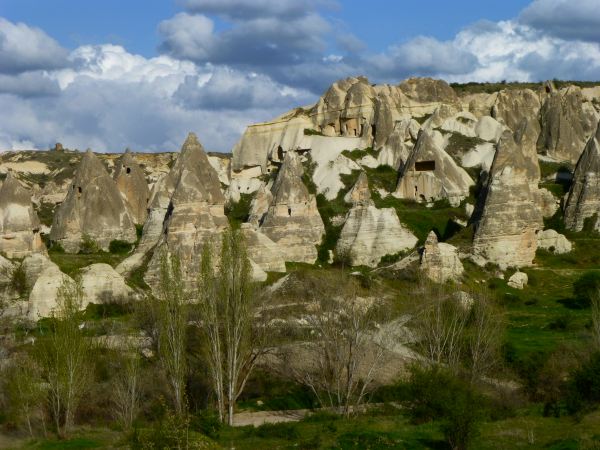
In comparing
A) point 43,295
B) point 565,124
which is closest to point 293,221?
point 43,295

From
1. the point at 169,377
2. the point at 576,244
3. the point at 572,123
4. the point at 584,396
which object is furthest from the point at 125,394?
the point at 572,123

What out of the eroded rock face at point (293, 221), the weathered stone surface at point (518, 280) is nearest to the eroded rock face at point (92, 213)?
the eroded rock face at point (293, 221)

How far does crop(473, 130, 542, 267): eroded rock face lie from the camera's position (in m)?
55.0

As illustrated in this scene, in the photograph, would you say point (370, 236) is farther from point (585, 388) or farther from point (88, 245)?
point (585, 388)

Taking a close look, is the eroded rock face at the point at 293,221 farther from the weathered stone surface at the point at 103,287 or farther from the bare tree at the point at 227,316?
the bare tree at the point at 227,316

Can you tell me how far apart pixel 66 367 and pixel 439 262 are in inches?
883

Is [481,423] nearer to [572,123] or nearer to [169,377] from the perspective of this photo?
[169,377]

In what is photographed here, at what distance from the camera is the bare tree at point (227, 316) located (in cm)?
3262

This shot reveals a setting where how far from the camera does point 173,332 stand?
32594 millimetres

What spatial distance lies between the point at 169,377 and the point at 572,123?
57.0m

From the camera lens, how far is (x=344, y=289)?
38844mm

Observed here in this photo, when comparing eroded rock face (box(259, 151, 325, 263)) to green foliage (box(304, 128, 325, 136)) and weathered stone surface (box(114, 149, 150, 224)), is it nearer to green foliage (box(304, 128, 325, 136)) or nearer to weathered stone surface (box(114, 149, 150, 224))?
weathered stone surface (box(114, 149, 150, 224))

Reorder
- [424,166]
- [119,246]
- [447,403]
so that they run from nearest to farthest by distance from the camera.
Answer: [447,403]
[119,246]
[424,166]

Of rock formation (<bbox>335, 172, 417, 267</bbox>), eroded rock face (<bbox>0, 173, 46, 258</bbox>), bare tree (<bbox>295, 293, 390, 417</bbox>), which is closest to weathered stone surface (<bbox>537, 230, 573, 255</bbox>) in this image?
rock formation (<bbox>335, 172, 417, 267</bbox>)
